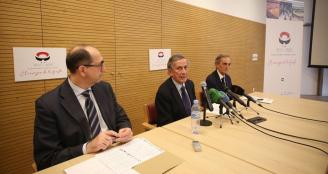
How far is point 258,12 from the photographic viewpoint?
6309 millimetres

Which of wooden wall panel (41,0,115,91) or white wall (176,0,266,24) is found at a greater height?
white wall (176,0,266,24)

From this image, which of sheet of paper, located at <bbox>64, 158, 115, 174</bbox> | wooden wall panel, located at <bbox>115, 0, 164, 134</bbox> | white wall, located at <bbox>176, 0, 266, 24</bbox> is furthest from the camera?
white wall, located at <bbox>176, 0, 266, 24</bbox>

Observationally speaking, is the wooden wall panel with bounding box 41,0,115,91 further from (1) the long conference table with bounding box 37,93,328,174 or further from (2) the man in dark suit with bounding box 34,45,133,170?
(1) the long conference table with bounding box 37,93,328,174

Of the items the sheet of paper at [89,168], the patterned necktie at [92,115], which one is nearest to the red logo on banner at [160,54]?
the patterned necktie at [92,115]

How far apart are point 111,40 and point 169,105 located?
1333mm

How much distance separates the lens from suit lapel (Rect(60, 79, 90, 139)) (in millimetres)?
1565

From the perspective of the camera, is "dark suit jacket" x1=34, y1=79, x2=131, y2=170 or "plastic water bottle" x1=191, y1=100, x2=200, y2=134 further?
"plastic water bottle" x1=191, y1=100, x2=200, y2=134

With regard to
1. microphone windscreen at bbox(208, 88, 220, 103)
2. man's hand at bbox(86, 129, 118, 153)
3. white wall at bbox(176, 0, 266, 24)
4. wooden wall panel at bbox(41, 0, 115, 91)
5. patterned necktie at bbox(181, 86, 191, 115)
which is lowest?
man's hand at bbox(86, 129, 118, 153)

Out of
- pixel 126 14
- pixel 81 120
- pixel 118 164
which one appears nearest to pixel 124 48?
pixel 126 14

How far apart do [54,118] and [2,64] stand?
1120mm

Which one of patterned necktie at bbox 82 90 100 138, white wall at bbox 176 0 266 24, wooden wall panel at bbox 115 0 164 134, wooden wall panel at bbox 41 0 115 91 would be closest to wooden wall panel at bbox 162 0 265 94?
white wall at bbox 176 0 266 24

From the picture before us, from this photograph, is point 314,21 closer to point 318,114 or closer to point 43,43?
point 318,114

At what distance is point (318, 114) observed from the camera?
245 centimetres

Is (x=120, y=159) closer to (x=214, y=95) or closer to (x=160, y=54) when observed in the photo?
(x=214, y=95)
